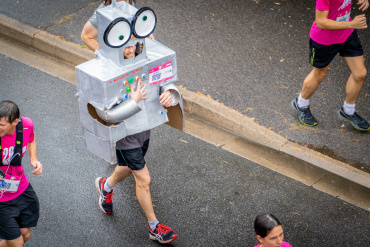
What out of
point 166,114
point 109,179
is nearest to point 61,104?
point 109,179

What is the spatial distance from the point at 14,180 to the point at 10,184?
0.04 metres

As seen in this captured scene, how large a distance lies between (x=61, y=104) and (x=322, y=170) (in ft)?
11.0

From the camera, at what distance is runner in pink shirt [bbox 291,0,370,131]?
5.32 m

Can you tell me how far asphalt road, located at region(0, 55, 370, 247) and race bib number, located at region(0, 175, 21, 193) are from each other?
→ 96 cm

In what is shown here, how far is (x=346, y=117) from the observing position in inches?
240

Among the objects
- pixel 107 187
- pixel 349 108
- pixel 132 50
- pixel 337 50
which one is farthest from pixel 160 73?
pixel 349 108

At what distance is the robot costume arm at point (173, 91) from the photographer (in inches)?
168

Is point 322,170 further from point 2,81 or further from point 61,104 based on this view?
point 2,81

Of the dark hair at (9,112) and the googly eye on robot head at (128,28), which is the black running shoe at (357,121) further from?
the dark hair at (9,112)

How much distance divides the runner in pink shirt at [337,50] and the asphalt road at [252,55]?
0.46ft

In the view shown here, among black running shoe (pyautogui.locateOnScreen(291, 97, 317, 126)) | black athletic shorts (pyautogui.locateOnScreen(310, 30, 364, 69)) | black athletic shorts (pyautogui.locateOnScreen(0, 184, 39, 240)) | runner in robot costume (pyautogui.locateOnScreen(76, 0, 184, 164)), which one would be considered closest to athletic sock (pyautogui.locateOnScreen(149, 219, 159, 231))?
runner in robot costume (pyautogui.locateOnScreen(76, 0, 184, 164))

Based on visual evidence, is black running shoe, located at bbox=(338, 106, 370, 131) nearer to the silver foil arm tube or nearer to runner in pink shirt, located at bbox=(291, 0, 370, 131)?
runner in pink shirt, located at bbox=(291, 0, 370, 131)

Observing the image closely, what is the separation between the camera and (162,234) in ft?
15.4

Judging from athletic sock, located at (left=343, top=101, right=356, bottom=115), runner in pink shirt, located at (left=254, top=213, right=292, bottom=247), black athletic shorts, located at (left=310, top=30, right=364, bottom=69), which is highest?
black athletic shorts, located at (left=310, top=30, right=364, bottom=69)
